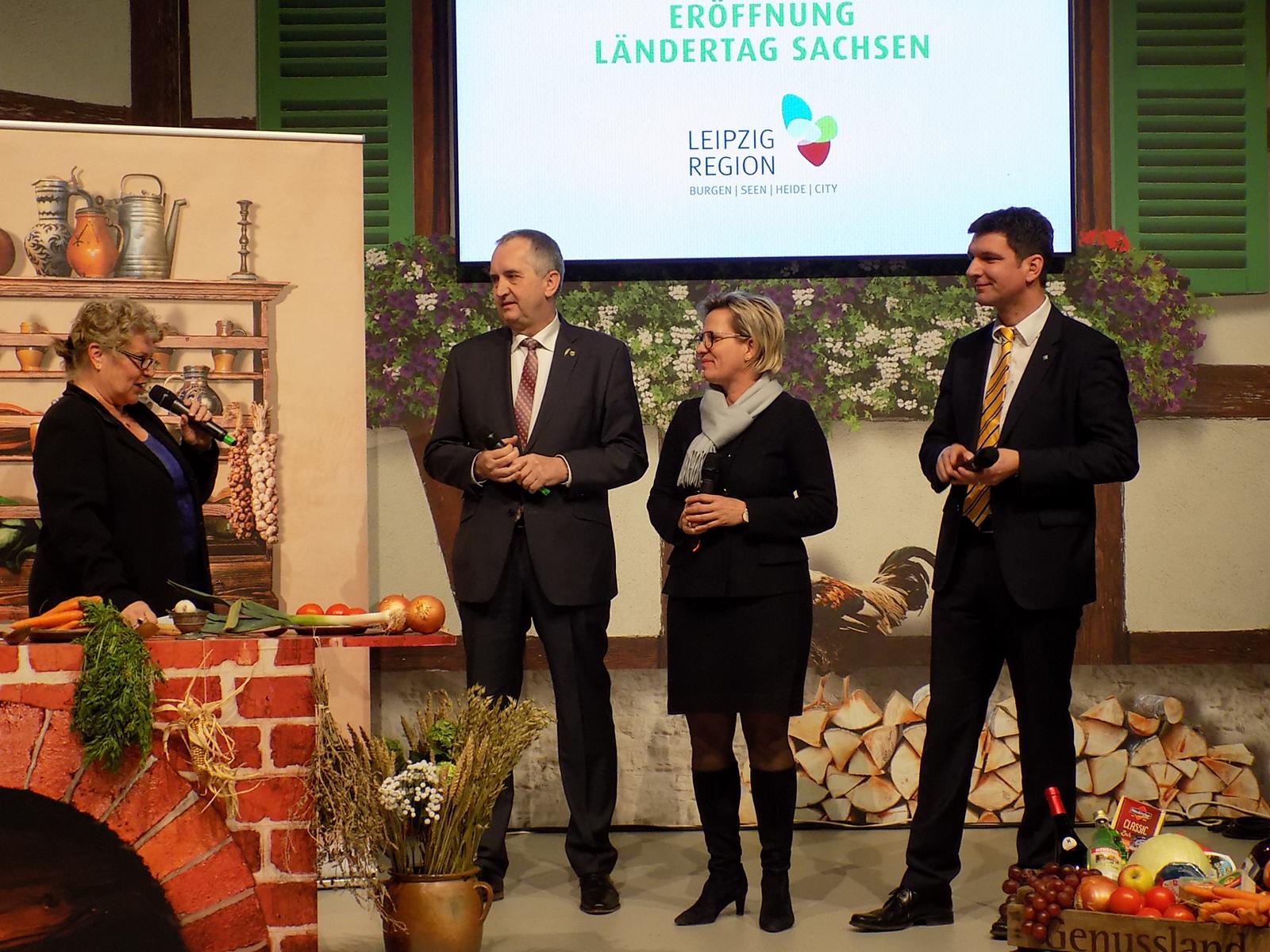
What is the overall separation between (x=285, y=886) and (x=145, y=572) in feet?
3.28

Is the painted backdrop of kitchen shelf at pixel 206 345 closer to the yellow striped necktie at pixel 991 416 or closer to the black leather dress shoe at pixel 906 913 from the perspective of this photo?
the black leather dress shoe at pixel 906 913

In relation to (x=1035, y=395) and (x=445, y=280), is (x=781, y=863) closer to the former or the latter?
(x=1035, y=395)

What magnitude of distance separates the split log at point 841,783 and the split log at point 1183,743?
102cm

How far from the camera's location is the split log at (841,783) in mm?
4801

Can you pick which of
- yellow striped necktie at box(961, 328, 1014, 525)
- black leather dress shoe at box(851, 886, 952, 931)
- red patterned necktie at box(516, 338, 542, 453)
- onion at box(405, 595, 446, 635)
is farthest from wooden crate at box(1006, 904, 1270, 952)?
red patterned necktie at box(516, 338, 542, 453)

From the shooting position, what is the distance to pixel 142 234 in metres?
4.16

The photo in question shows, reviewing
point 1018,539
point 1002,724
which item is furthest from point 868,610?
point 1018,539

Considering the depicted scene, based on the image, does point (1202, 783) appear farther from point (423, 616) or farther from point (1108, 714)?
point (423, 616)

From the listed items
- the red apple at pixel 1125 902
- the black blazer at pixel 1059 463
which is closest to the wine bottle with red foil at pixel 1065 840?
the red apple at pixel 1125 902

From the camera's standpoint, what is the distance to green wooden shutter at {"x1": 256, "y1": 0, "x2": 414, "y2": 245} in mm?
4898

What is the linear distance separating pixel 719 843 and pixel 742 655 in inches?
19.2

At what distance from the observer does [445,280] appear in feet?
15.9

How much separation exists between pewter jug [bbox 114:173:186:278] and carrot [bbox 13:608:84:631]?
67.7 inches

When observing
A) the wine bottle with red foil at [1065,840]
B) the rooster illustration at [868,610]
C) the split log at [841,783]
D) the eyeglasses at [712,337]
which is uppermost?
the eyeglasses at [712,337]
